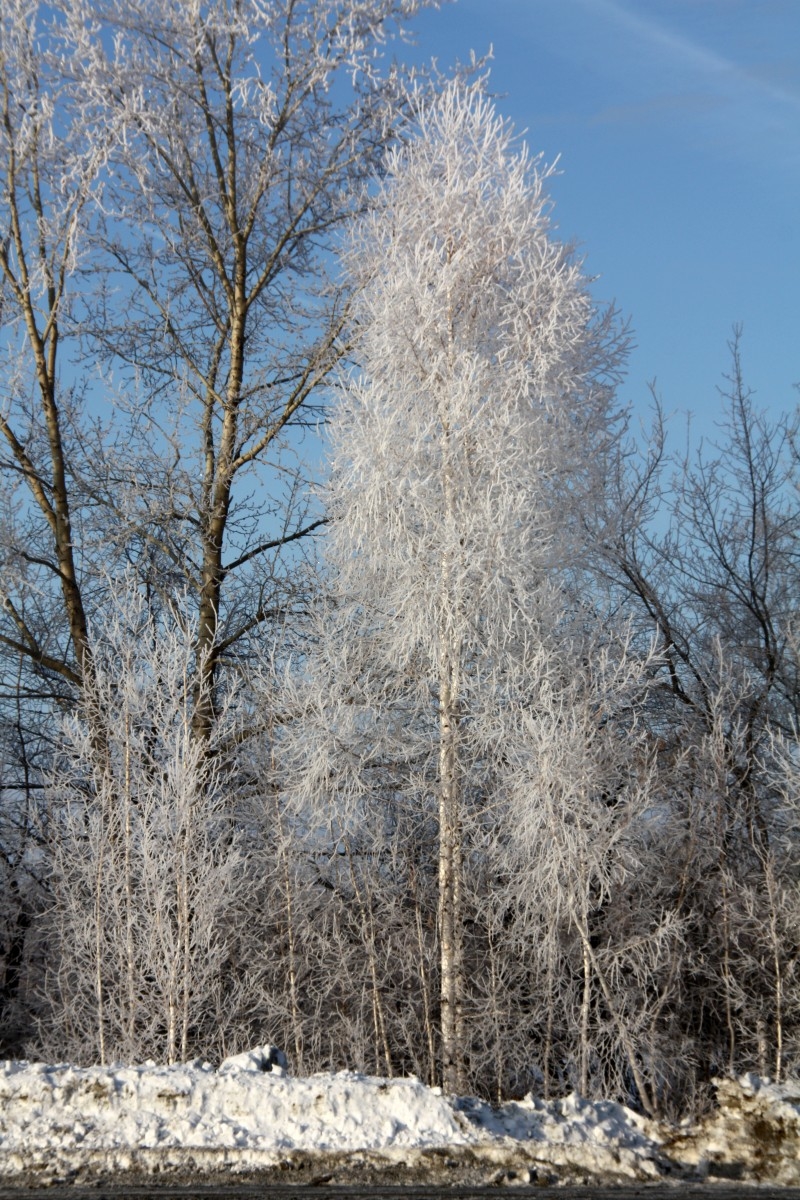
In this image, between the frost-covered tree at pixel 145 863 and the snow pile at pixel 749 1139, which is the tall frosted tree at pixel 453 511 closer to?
the frost-covered tree at pixel 145 863

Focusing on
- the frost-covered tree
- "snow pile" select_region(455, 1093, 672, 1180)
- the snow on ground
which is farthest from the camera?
the frost-covered tree

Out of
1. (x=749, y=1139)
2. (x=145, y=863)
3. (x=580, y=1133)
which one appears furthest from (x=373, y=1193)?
(x=145, y=863)

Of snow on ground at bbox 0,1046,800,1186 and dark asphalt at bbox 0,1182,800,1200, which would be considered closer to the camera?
dark asphalt at bbox 0,1182,800,1200

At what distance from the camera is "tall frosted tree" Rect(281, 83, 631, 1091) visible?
1055cm

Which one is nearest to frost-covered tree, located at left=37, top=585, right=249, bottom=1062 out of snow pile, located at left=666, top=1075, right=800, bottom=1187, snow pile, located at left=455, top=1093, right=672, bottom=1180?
snow pile, located at left=455, top=1093, right=672, bottom=1180

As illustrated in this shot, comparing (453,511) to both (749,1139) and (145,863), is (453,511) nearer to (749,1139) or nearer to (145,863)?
(145,863)

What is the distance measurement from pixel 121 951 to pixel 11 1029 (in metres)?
5.10

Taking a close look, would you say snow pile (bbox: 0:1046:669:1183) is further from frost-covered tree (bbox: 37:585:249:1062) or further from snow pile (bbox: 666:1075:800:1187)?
frost-covered tree (bbox: 37:585:249:1062)

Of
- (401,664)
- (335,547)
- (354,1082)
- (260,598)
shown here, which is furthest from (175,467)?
(354,1082)

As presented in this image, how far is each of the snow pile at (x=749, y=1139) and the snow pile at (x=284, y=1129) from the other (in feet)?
0.79

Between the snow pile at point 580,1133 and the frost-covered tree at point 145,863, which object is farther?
the frost-covered tree at point 145,863

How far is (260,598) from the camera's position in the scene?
606 inches

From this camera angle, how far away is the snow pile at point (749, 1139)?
5609mm

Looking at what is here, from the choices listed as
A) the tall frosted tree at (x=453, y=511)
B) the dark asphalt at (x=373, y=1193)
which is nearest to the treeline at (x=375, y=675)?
the tall frosted tree at (x=453, y=511)
